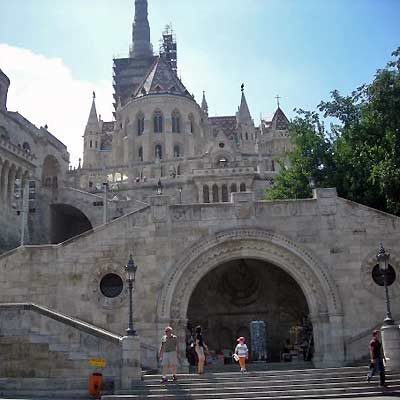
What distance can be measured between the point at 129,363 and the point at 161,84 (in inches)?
2347

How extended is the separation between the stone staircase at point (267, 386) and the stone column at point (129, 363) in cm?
27

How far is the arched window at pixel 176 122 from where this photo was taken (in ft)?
231

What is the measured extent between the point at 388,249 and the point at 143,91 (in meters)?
56.4

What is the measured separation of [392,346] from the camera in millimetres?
15812

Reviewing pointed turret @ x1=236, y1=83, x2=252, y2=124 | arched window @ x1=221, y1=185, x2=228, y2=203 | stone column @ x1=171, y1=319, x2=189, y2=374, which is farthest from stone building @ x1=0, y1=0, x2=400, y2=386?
pointed turret @ x1=236, y1=83, x2=252, y2=124

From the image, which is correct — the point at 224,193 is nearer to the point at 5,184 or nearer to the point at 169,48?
the point at 5,184

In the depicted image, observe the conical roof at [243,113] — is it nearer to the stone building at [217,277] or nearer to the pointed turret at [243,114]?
the pointed turret at [243,114]

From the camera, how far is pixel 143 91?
71500 mm

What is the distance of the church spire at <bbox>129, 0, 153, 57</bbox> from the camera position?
315 feet

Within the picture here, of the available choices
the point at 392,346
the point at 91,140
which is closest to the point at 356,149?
the point at 392,346

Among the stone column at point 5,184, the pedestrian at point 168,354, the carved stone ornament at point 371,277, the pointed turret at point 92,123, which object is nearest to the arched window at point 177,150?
the pointed turret at point 92,123

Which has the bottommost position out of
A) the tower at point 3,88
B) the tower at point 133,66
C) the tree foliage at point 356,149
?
the tree foliage at point 356,149

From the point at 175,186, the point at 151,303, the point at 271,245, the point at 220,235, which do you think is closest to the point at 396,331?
the point at 271,245

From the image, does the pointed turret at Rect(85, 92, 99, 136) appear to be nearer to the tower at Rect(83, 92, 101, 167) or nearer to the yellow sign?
the tower at Rect(83, 92, 101, 167)
